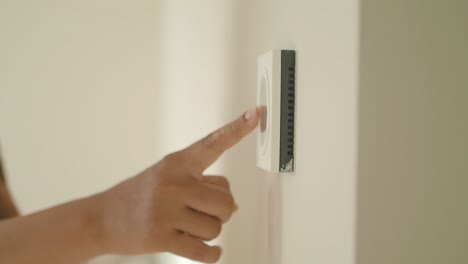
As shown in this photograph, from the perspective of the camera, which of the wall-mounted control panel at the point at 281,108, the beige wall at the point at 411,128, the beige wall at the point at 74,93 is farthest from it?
the beige wall at the point at 74,93

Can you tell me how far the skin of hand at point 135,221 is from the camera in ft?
1.15

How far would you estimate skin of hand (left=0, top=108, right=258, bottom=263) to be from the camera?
35 centimetres

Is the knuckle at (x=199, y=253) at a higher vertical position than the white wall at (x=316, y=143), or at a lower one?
lower

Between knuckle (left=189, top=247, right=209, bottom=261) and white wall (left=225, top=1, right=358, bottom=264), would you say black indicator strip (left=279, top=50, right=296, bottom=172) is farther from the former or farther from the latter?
knuckle (left=189, top=247, right=209, bottom=261)

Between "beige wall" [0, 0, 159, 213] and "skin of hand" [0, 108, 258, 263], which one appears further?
"beige wall" [0, 0, 159, 213]

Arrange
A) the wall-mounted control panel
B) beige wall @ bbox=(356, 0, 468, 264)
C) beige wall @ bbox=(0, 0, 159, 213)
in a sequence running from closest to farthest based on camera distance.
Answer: beige wall @ bbox=(356, 0, 468, 264)
the wall-mounted control panel
beige wall @ bbox=(0, 0, 159, 213)


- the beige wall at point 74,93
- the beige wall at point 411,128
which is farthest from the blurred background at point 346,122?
the beige wall at point 74,93

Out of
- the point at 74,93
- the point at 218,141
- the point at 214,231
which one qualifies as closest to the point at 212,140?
the point at 218,141

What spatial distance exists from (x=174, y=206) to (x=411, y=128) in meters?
0.25

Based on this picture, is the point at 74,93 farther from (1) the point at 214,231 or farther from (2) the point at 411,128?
(2) the point at 411,128

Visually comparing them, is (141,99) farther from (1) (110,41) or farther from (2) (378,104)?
(2) (378,104)

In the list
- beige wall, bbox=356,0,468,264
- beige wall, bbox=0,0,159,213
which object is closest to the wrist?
beige wall, bbox=356,0,468,264

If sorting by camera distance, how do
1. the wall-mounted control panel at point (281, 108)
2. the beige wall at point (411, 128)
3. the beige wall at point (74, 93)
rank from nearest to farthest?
the beige wall at point (411, 128) → the wall-mounted control panel at point (281, 108) → the beige wall at point (74, 93)

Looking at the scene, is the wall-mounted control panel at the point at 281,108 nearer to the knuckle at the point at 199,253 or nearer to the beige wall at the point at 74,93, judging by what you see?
the knuckle at the point at 199,253
